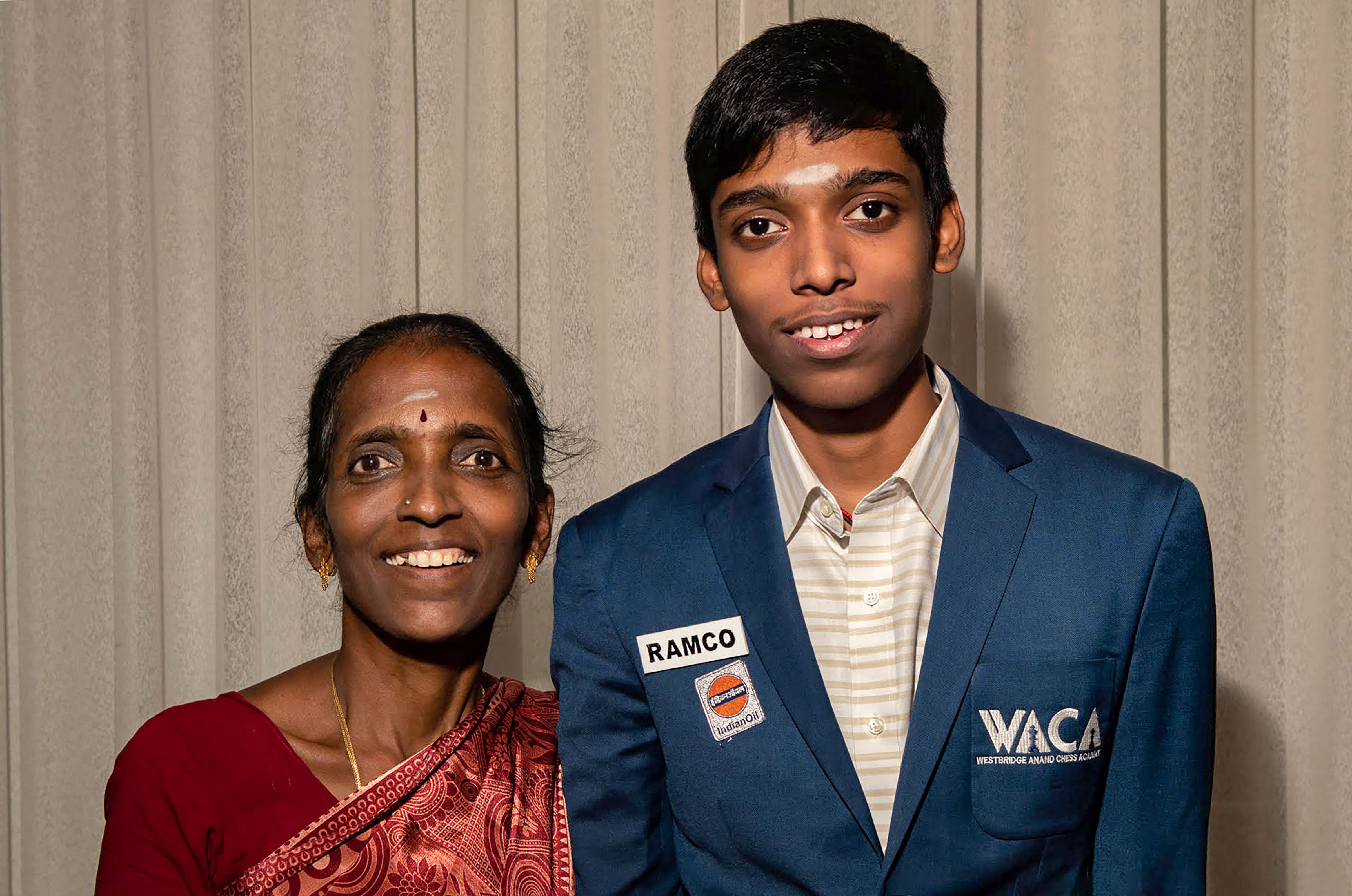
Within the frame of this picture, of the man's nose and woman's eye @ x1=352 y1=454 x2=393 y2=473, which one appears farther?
woman's eye @ x1=352 y1=454 x2=393 y2=473

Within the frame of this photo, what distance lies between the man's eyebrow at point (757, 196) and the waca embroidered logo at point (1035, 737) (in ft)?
1.86

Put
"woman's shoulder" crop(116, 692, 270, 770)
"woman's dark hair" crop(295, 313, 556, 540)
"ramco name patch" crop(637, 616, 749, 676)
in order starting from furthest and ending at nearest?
"woman's dark hair" crop(295, 313, 556, 540) < "woman's shoulder" crop(116, 692, 270, 770) < "ramco name patch" crop(637, 616, 749, 676)

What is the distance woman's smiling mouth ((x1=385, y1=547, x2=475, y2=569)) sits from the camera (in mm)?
1476

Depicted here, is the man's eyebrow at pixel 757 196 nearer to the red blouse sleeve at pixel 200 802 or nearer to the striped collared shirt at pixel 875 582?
the striped collared shirt at pixel 875 582

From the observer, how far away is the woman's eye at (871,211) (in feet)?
4.26

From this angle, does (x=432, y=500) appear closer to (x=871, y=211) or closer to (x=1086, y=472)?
(x=871, y=211)

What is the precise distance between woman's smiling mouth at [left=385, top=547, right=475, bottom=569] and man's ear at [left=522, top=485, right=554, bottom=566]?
0.38 feet

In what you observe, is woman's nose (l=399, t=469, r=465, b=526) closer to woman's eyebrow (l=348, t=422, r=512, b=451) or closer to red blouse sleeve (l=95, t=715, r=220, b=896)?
woman's eyebrow (l=348, t=422, r=512, b=451)

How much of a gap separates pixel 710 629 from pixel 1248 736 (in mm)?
1263

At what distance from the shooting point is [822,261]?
1252 mm

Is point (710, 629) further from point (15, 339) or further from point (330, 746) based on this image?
point (15, 339)

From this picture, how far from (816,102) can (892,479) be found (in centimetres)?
41

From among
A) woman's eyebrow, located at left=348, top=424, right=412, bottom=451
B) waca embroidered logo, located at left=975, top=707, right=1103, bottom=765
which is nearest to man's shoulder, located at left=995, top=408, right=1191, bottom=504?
waca embroidered logo, located at left=975, top=707, right=1103, bottom=765

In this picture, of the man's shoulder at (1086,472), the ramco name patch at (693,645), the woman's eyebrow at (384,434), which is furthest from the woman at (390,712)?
the man's shoulder at (1086,472)
